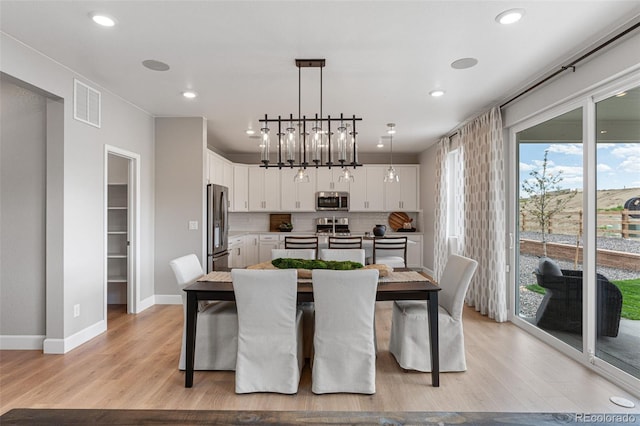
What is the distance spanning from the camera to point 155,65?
3.35 m

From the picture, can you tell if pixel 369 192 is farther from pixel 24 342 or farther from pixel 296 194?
pixel 24 342

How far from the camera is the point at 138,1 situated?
7.62 ft

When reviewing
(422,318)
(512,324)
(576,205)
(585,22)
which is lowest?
(512,324)

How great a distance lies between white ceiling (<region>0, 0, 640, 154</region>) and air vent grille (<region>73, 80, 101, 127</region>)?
0.47ft

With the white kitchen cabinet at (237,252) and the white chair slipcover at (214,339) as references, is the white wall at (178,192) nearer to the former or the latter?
the white kitchen cabinet at (237,252)

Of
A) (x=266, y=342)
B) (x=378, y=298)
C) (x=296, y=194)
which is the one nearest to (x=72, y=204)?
(x=266, y=342)

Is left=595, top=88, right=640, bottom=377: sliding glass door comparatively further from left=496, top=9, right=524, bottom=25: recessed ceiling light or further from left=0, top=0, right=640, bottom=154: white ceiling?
left=496, top=9, right=524, bottom=25: recessed ceiling light

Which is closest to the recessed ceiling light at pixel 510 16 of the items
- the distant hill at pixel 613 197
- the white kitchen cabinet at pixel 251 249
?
the distant hill at pixel 613 197

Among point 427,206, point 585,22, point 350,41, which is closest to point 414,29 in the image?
point 350,41

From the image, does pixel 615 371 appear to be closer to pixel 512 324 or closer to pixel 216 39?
pixel 512 324

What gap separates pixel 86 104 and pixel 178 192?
5.45 feet

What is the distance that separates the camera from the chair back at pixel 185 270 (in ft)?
9.85

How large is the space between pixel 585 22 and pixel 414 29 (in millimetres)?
1163

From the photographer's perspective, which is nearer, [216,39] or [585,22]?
[585,22]
